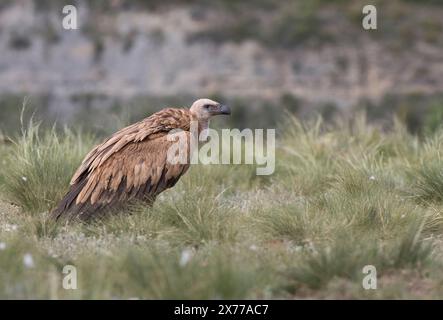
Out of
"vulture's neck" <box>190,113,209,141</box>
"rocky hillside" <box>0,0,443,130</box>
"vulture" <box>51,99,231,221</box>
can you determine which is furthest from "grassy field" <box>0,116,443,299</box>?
"rocky hillside" <box>0,0,443,130</box>

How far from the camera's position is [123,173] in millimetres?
8289

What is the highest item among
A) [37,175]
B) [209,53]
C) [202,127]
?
[209,53]

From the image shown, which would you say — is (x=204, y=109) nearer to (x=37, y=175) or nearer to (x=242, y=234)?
(x=37, y=175)

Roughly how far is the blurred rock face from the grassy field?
27.2 m

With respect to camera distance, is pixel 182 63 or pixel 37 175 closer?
pixel 37 175

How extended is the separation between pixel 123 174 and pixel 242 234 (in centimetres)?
148

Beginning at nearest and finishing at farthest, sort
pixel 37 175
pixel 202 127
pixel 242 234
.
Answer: pixel 242 234
pixel 37 175
pixel 202 127

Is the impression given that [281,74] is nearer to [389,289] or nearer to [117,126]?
[117,126]

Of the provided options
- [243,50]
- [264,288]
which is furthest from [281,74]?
[264,288]

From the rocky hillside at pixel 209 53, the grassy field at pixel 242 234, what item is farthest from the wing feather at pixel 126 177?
the rocky hillside at pixel 209 53

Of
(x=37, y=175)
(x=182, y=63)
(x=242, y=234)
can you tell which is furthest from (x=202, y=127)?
(x=182, y=63)

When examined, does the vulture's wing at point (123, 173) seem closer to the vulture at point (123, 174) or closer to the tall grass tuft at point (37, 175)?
the vulture at point (123, 174)

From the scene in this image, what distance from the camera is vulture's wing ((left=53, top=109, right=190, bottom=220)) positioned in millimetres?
8156
